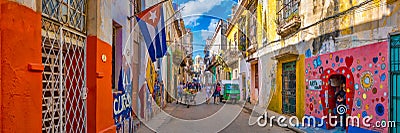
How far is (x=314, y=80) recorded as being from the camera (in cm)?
1030

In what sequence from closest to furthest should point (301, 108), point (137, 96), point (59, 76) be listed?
1. point (59, 76)
2. point (137, 96)
3. point (301, 108)

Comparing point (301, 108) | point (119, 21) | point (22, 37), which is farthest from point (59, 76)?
point (301, 108)

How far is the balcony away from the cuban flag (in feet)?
15.1

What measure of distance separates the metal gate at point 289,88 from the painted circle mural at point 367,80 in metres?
4.65

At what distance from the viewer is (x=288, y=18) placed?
12484mm

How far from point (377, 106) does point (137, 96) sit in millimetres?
Answer: 6508

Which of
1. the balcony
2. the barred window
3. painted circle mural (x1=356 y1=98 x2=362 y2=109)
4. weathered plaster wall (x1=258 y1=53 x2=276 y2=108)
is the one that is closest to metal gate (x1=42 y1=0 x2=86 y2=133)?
painted circle mural (x1=356 y1=98 x2=362 y2=109)

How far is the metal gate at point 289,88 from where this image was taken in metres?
12.4

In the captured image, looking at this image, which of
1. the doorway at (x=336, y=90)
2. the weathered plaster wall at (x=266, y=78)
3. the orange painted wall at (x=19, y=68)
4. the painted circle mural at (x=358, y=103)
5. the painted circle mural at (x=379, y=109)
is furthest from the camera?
the weathered plaster wall at (x=266, y=78)

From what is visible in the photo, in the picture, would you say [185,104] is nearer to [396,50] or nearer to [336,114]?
[336,114]

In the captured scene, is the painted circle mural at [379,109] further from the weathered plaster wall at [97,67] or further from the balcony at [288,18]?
the weathered plaster wall at [97,67]

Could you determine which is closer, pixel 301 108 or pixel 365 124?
pixel 365 124

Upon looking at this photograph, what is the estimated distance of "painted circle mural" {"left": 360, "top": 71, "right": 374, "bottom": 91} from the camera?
23.9 ft

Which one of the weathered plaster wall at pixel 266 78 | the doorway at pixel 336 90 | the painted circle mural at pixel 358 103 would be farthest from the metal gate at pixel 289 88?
the painted circle mural at pixel 358 103
